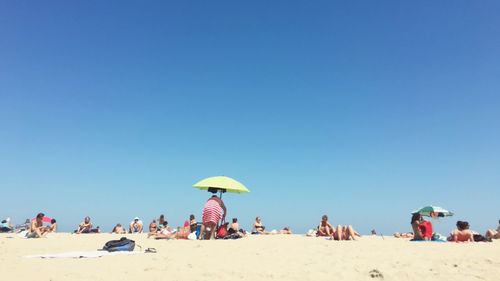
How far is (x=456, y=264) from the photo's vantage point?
6.95 meters

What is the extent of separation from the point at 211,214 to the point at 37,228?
7677 millimetres

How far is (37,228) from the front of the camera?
1430cm

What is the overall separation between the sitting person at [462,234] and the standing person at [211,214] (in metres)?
8.08

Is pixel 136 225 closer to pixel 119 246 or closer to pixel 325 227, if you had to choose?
pixel 325 227

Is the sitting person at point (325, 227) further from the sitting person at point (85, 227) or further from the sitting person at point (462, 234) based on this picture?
the sitting person at point (85, 227)

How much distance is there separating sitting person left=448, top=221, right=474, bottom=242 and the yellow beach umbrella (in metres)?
7.42

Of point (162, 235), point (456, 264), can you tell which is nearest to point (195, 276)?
point (456, 264)

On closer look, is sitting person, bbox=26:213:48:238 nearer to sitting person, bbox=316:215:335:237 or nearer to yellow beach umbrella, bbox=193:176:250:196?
yellow beach umbrella, bbox=193:176:250:196

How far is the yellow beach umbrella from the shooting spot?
12.5 m

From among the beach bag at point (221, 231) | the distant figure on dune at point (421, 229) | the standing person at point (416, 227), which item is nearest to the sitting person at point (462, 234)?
the distant figure on dune at point (421, 229)

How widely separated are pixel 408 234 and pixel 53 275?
653 inches

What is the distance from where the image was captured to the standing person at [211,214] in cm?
1181

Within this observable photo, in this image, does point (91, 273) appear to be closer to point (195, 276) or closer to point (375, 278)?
point (195, 276)

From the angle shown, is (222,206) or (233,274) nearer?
(233,274)
